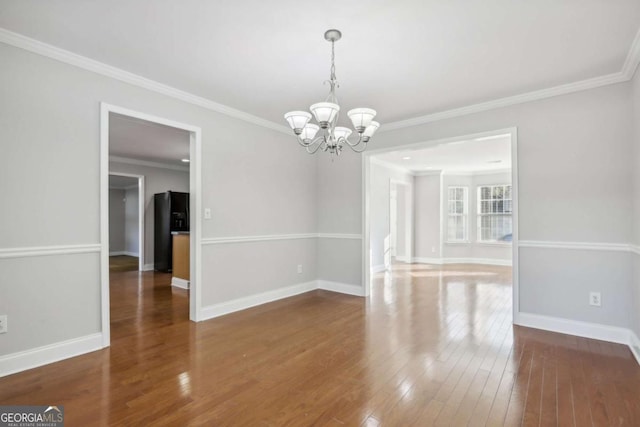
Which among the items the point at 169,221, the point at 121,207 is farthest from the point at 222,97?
the point at 121,207

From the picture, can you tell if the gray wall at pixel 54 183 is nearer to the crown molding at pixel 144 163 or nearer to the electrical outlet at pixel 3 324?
the electrical outlet at pixel 3 324

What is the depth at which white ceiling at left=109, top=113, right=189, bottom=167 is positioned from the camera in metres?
4.62

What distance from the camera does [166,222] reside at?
279 inches

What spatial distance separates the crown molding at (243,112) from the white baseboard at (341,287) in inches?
95.3

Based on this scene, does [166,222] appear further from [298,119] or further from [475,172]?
[475,172]

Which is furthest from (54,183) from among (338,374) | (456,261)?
(456,261)

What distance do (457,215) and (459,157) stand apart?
2.62m

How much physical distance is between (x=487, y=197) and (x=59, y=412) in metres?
9.29

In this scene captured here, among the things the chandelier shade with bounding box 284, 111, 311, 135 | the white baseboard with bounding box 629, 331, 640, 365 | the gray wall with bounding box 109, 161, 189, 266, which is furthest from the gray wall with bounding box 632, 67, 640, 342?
the gray wall with bounding box 109, 161, 189, 266

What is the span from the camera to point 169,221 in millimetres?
7020

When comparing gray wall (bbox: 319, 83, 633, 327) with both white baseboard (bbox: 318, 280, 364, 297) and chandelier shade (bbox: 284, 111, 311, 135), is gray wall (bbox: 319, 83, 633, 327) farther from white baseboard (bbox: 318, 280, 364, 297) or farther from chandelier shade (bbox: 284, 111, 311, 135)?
chandelier shade (bbox: 284, 111, 311, 135)

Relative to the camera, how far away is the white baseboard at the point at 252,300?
3799 mm

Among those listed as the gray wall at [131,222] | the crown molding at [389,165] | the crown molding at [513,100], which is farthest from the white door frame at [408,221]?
the gray wall at [131,222]

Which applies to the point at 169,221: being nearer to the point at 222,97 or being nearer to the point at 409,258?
the point at 222,97
